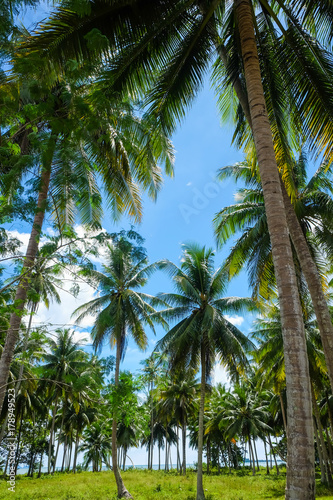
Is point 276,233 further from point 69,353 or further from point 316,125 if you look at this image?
point 69,353

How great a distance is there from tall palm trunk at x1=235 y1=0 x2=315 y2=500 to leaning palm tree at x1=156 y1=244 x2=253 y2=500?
1132 cm

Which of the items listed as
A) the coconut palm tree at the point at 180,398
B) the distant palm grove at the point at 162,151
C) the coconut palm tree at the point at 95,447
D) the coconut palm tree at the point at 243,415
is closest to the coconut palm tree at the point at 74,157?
the distant palm grove at the point at 162,151

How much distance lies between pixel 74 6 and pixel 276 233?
341 centimetres

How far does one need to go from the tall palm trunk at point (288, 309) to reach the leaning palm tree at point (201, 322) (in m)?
11.3

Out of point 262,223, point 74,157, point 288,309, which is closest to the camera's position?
point 288,309

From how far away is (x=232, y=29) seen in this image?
7145 millimetres

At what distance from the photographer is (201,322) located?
1691 cm

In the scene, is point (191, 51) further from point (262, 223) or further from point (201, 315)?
point (201, 315)

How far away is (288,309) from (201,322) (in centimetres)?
1329

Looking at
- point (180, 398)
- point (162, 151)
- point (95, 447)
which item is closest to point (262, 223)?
point (162, 151)

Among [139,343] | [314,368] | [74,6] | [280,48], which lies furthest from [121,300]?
[74,6]

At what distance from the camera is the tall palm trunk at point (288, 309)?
3187 millimetres

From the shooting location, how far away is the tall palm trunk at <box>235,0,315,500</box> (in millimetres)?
3187

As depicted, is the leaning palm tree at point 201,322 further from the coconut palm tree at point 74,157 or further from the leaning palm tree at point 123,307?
the coconut palm tree at point 74,157
